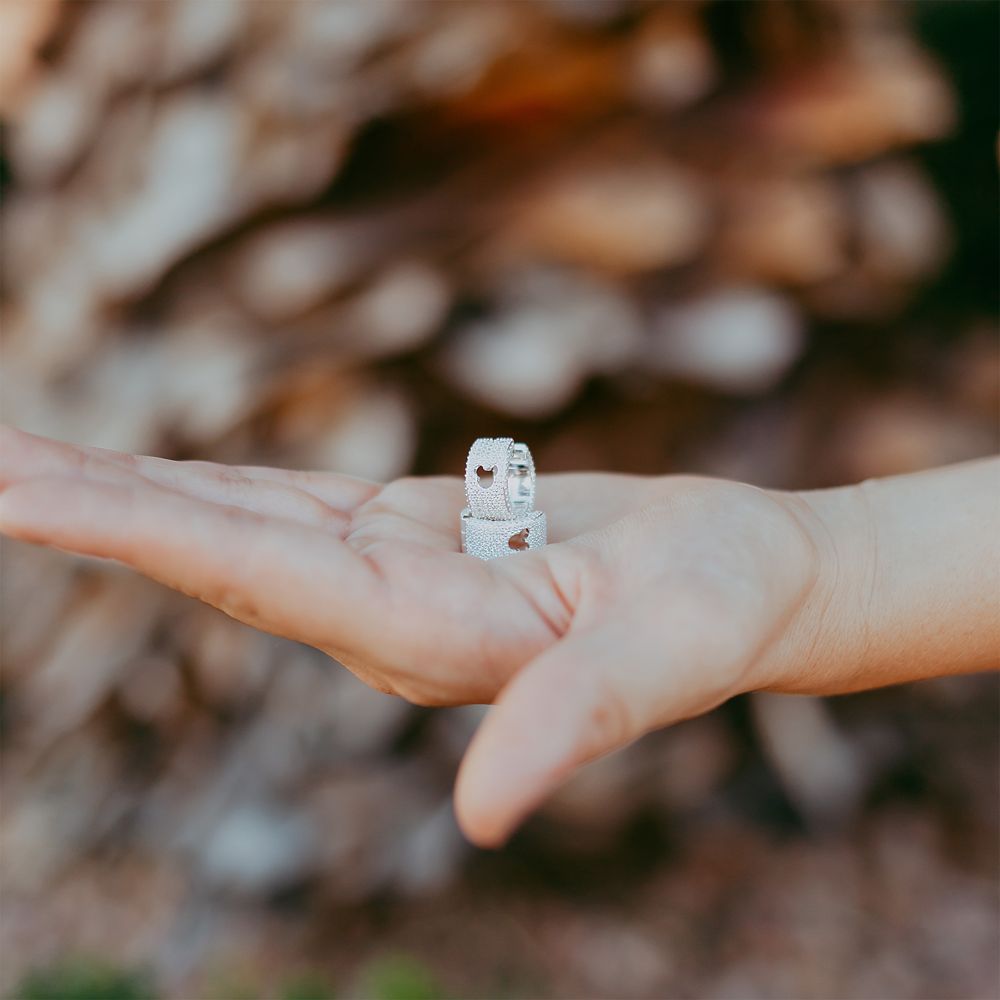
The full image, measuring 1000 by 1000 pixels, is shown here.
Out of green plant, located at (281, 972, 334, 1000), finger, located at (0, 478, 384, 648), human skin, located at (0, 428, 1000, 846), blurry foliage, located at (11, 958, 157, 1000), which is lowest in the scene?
green plant, located at (281, 972, 334, 1000)

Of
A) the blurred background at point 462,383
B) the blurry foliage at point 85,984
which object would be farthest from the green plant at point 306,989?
the blurry foliage at point 85,984

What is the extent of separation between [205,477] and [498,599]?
0.82 feet

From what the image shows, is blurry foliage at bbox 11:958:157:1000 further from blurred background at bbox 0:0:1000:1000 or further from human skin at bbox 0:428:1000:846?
human skin at bbox 0:428:1000:846

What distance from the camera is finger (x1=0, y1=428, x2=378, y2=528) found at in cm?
61

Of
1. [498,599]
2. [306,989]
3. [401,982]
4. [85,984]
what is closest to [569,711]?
[498,599]

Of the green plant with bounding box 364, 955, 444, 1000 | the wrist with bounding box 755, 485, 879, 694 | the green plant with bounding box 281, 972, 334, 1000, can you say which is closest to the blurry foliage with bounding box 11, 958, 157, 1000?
the green plant with bounding box 281, 972, 334, 1000

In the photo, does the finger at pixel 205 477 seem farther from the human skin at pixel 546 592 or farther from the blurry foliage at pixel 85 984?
the blurry foliage at pixel 85 984

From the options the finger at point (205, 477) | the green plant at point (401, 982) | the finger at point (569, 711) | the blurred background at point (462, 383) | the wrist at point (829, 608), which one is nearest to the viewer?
the finger at point (569, 711)

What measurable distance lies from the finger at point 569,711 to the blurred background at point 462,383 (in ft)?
2.54

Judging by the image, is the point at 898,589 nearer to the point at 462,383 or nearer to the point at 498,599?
the point at 498,599

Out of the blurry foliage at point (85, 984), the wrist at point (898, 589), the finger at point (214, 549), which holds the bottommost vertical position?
the blurry foliage at point (85, 984)

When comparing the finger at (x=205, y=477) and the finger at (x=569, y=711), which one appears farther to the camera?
the finger at (x=205, y=477)

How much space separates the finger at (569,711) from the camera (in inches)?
18.0

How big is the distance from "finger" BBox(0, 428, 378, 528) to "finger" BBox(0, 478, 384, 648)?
0.18ft
